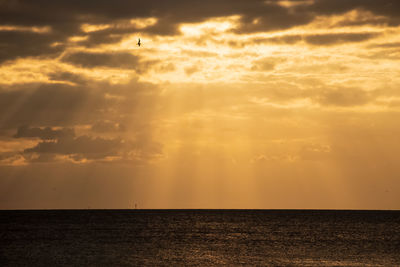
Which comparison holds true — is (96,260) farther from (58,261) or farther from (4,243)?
(4,243)

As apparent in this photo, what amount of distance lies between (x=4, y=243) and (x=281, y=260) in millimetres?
59348

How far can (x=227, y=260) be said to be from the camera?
77.7 metres

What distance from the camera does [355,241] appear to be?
11362cm

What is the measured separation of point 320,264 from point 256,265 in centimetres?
842

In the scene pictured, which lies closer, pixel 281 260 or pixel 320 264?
pixel 320 264

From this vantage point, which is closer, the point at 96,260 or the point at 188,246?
the point at 96,260

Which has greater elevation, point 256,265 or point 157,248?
point 157,248

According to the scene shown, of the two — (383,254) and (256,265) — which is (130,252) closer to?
(256,265)

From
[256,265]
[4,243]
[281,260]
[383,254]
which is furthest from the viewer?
[4,243]

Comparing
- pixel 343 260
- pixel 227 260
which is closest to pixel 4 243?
pixel 227 260

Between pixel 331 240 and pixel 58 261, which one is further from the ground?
pixel 331 240

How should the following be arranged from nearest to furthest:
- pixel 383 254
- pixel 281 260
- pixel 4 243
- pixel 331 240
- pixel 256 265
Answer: pixel 256 265
pixel 281 260
pixel 383 254
pixel 4 243
pixel 331 240

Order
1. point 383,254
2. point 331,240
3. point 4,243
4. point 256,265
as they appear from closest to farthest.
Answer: point 256,265 → point 383,254 → point 4,243 → point 331,240

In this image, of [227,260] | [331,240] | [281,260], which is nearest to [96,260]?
[227,260]
